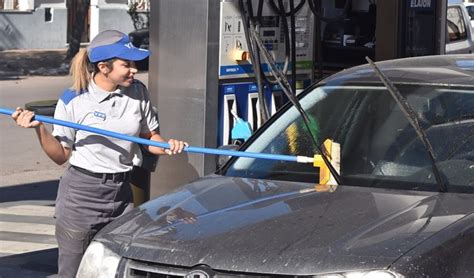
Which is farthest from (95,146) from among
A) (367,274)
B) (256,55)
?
(256,55)

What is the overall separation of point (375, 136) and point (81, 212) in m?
1.63

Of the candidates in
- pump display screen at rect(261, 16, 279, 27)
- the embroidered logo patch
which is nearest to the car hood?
the embroidered logo patch

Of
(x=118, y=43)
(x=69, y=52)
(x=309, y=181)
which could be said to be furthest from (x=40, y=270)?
(x=69, y=52)

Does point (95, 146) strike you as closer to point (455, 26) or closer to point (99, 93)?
point (99, 93)

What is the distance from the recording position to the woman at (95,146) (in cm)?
542

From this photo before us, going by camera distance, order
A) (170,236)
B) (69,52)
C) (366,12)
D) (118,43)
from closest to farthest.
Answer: (170,236)
(118,43)
(366,12)
(69,52)

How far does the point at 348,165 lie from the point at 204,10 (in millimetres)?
2908

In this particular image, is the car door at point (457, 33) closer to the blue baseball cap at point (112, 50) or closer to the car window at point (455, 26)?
the car window at point (455, 26)

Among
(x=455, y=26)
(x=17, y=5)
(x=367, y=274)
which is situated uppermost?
(x=455, y=26)

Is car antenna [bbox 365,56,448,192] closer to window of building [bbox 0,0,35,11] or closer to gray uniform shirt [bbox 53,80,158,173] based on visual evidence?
gray uniform shirt [bbox 53,80,158,173]

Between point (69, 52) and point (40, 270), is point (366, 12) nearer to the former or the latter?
point (40, 270)

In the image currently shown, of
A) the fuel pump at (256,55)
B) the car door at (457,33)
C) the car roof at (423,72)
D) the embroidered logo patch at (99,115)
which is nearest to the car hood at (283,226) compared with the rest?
the embroidered logo patch at (99,115)

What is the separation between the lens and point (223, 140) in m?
8.02

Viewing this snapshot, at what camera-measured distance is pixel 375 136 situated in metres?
5.32
